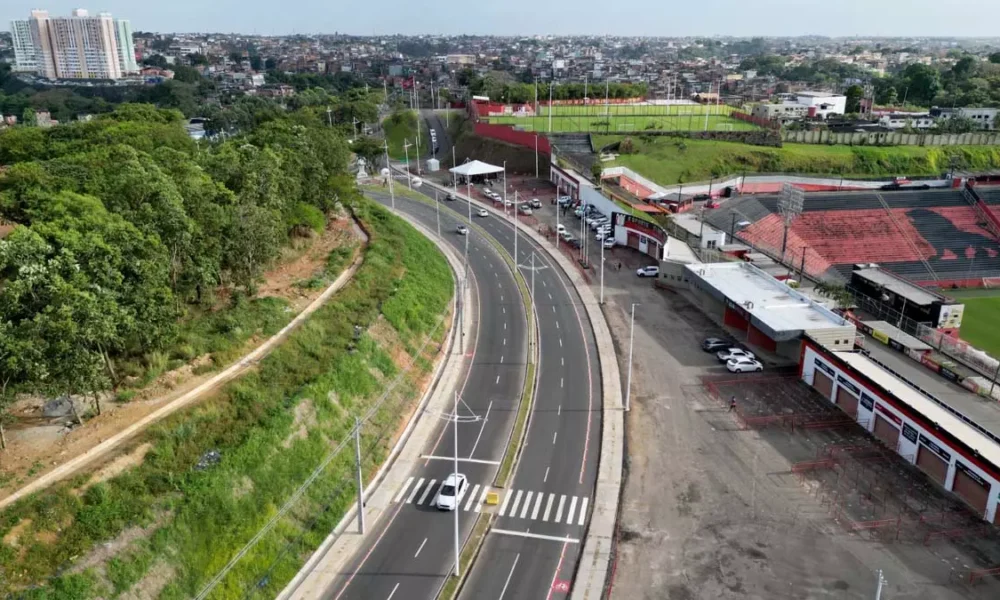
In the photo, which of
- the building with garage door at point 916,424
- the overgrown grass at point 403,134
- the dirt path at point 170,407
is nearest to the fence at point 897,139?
the overgrown grass at point 403,134

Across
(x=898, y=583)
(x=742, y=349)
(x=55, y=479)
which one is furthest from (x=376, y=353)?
(x=898, y=583)

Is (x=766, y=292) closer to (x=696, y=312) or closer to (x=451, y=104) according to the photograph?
(x=696, y=312)

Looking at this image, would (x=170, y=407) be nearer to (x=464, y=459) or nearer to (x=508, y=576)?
(x=464, y=459)

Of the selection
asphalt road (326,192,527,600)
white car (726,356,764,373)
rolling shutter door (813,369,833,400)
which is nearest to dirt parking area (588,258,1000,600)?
rolling shutter door (813,369,833,400)

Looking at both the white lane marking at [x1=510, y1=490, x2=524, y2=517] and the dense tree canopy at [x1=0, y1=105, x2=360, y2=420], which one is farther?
the white lane marking at [x1=510, y1=490, x2=524, y2=517]

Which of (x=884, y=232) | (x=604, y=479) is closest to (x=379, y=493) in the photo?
(x=604, y=479)

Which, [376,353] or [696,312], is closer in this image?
[376,353]

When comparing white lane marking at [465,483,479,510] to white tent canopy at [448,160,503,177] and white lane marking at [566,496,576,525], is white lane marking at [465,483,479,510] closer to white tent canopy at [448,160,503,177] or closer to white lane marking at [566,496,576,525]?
white lane marking at [566,496,576,525]
